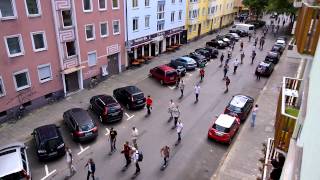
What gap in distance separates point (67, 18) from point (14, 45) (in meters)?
5.47

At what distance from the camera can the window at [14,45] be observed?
20.9m

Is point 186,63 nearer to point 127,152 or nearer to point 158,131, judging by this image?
point 158,131

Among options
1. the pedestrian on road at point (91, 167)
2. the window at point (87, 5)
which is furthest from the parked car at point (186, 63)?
the pedestrian on road at point (91, 167)

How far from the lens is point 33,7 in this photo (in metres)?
22.0

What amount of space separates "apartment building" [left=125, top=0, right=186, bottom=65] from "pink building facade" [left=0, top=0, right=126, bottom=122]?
2.14 metres

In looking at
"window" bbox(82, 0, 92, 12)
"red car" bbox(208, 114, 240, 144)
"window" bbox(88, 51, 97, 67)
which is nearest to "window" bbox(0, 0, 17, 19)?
"window" bbox(82, 0, 92, 12)

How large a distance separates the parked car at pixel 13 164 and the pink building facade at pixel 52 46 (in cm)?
669

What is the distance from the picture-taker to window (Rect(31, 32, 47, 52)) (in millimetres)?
22516

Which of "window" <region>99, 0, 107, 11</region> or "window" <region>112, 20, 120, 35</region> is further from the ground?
"window" <region>99, 0, 107, 11</region>

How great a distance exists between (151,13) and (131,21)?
459cm

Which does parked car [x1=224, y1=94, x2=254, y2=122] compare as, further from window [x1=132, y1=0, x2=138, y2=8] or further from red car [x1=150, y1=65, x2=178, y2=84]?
window [x1=132, y1=0, x2=138, y2=8]

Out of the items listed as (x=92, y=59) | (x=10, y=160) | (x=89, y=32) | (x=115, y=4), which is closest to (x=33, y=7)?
(x=89, y=32)

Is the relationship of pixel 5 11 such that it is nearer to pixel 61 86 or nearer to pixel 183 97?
pixel 61 86

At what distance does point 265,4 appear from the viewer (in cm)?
6000
